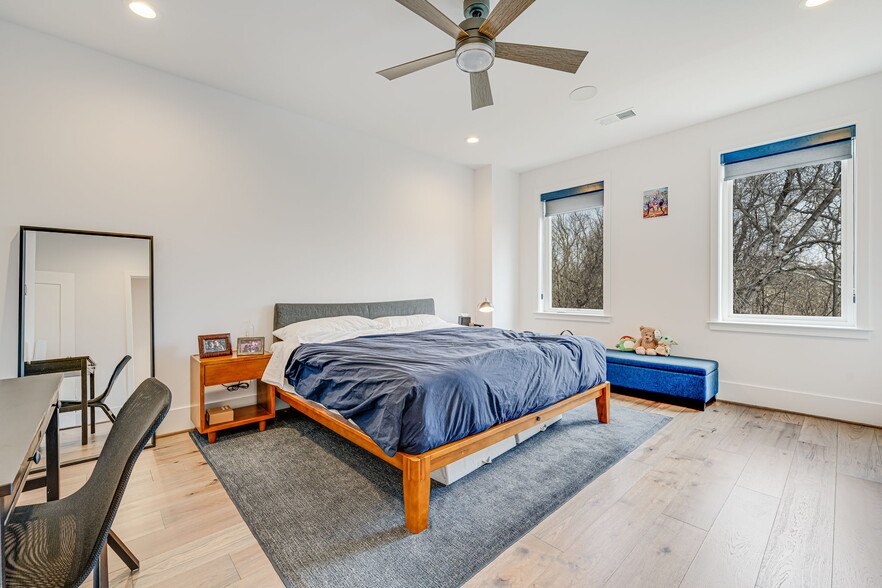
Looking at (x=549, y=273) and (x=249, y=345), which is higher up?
(x=549, y=273)

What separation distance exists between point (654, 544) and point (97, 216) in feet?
12.7

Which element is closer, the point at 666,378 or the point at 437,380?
the point at 437,380

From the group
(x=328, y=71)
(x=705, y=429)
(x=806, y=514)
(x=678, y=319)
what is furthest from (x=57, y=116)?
(x=678, y=319)

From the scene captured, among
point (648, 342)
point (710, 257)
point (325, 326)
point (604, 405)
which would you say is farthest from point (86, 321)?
point (710, 257)

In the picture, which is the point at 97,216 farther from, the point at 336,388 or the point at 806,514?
the point at 806,514

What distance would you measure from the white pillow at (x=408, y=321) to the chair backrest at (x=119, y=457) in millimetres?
2649

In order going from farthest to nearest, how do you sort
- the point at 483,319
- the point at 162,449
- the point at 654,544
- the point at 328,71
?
the point at 483,319
the point at 328,71
the point at 162,449
the point at 654,544

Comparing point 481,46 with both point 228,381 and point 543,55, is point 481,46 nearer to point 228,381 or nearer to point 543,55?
point 543,55

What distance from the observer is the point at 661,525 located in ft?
6.07

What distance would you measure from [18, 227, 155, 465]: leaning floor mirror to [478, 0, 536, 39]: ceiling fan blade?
8.96 feet

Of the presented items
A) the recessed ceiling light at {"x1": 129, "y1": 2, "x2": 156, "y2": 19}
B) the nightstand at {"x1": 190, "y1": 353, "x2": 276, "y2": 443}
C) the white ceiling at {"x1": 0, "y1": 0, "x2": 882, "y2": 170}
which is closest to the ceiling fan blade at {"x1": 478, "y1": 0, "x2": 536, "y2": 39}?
the white ceiling at {"x1": 0, "y1": 0, "x2": 882, "y2": 170}

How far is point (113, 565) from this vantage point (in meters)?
1.58

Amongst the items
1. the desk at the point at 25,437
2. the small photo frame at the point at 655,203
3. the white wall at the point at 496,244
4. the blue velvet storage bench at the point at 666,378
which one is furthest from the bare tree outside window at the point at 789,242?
the desk at the point at 25,437

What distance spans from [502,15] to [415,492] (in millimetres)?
2309
